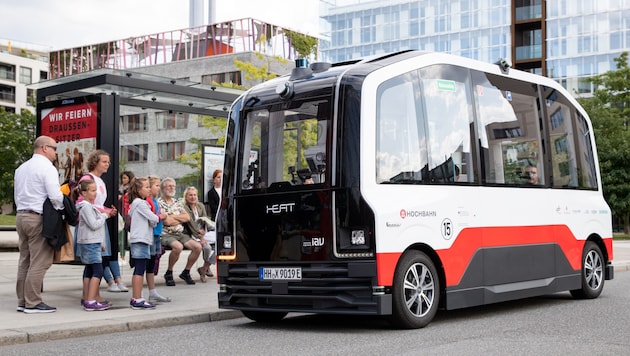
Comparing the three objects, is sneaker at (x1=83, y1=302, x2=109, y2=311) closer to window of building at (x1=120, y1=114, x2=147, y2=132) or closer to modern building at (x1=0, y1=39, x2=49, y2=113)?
window of building at (x1=120, y1=114, x2=147, y2=132)

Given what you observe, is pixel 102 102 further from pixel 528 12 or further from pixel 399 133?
pixel 528 12

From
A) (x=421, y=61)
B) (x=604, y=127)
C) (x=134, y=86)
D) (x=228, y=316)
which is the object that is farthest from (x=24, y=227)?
(x=604, y=127)

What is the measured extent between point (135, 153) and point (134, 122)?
1.17 m

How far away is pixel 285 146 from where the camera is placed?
9.78 metres

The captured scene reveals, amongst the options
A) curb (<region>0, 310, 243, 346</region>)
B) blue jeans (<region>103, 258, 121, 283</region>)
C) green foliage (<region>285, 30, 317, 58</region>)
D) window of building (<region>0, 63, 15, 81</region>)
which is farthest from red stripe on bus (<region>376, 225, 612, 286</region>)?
window of building (<region>0, 63, 15, 81</region>)

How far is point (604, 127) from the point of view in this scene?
4991 cm

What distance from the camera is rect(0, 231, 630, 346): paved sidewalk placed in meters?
8.83

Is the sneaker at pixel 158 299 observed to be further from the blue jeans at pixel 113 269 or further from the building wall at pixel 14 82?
the building wall at pixel 14 82

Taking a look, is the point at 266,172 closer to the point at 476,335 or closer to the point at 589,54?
the point at 476,335

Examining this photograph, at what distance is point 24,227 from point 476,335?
5.10 meters

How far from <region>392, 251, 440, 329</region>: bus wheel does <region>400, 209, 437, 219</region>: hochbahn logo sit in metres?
0.38

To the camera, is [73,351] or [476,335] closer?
[73,351]

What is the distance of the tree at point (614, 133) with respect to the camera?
46219mm

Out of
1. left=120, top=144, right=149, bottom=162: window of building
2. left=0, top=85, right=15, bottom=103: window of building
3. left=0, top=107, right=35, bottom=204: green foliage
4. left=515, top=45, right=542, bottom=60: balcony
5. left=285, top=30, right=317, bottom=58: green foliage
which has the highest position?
left=0, top=85, right=15, bottom=103: window of building
